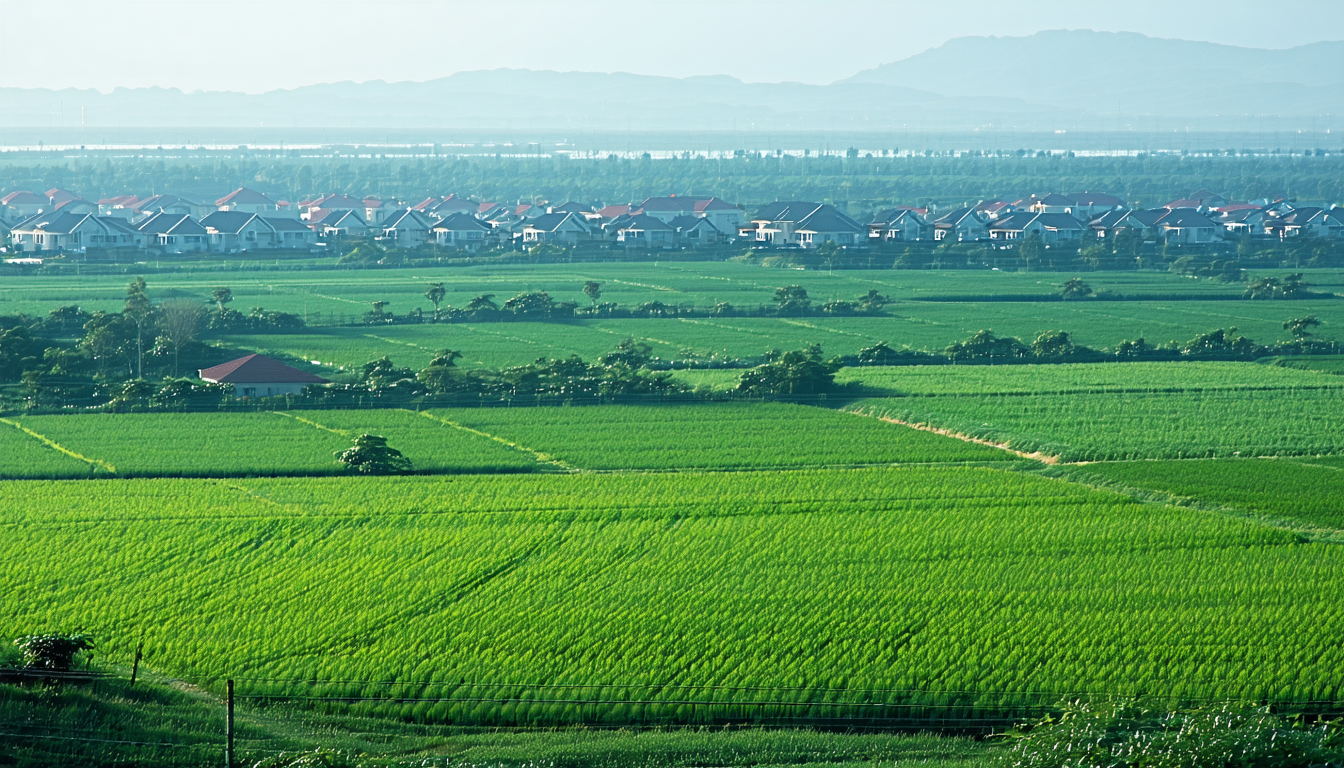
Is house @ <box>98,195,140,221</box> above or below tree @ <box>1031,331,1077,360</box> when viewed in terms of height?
above

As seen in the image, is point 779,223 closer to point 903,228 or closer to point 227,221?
point 903,228

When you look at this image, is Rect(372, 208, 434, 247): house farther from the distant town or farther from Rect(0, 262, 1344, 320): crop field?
Rect(0, 262, 1344, 320): crop field

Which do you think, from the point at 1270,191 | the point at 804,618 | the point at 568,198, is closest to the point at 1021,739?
the point at 804,618

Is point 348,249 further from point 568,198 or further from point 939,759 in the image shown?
point 939,759

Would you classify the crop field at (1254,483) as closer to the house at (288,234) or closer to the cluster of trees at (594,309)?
the cluster of trees at (594,309)

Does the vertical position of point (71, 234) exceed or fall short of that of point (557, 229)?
it falls short

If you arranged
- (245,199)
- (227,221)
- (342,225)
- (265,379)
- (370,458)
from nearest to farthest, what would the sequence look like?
(370,458) → (265,379) → (227,221) → (342,225) → (245,199)

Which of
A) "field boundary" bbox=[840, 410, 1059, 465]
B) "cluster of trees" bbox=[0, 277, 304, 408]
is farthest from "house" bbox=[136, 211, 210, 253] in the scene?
"field boundary" bbox=[840, 410, 1059, 465]

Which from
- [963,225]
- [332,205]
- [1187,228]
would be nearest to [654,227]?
[963,225]
